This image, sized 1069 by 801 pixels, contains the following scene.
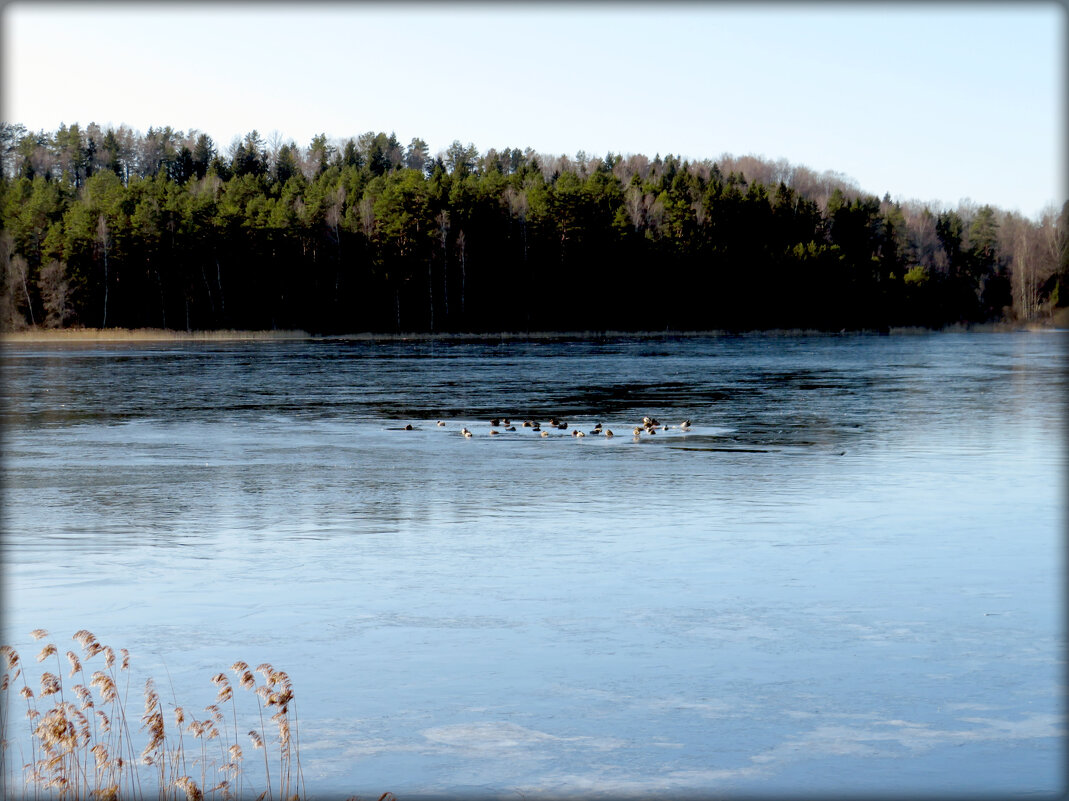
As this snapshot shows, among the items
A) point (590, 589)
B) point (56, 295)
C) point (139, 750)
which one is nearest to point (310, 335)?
point (56, 295)

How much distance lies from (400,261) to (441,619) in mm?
87937

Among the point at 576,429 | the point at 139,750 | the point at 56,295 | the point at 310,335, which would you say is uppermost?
the point at 56,295

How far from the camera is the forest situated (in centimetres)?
9425

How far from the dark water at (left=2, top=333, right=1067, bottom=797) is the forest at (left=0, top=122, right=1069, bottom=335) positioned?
71499mm

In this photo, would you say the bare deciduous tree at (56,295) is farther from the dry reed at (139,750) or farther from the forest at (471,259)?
the dry reed at (139,750)

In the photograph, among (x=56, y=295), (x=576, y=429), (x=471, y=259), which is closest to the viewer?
(x=576, y=429)

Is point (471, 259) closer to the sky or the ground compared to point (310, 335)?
closer to the sky

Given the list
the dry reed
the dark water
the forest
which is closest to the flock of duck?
the dark water

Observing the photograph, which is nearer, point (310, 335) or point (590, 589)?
point (590, 589)

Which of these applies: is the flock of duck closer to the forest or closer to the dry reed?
the dry reed

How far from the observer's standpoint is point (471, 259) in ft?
324

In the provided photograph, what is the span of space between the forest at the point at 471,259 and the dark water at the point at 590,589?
7150 cm

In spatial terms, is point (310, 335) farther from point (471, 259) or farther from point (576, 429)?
point (576, 429)

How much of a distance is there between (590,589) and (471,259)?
293 ft
